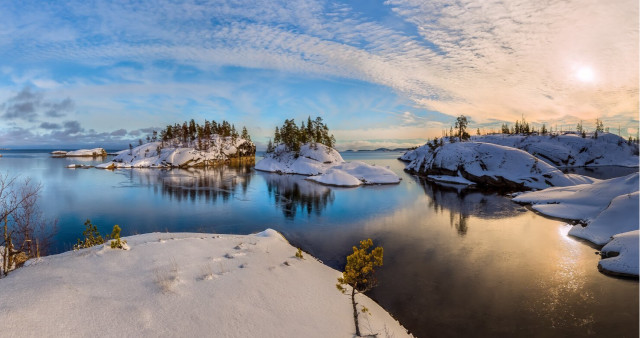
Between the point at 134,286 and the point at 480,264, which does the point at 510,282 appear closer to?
the point at 480,264

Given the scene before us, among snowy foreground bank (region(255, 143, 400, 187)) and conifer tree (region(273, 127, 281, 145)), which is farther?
conifer tree (region(273, 127, 281, 145))

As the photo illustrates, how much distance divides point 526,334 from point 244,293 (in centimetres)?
1176

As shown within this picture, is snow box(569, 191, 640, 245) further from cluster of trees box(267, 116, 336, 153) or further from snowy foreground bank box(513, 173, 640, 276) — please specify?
cluster of trees box(267, 116, 336, 153)

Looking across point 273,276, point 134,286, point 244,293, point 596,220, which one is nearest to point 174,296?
point 134,286

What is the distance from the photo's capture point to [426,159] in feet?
265

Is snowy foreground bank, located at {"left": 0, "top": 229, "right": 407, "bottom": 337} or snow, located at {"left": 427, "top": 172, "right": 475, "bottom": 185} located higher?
snowy foreground bank, located at {"left": 0, "top": 229, "right": 407, "bottom": 337}

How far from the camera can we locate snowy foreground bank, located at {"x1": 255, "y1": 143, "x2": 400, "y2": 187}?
6353cm

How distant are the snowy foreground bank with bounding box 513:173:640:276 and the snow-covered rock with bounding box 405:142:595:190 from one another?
35.4 ft

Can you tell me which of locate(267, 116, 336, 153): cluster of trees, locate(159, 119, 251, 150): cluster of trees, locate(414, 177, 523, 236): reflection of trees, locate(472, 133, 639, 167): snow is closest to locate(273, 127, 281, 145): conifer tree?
locate(267, 116, 336, 153): cluster of trees

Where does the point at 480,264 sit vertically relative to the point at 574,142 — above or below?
below

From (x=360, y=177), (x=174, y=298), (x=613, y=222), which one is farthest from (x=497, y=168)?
(x=174, y=298)

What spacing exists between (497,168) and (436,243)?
143ft

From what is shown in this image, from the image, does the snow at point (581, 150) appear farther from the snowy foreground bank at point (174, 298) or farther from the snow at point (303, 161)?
the snowy foreground bank at point (174, 298)

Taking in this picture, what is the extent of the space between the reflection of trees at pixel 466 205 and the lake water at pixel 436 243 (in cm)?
16
